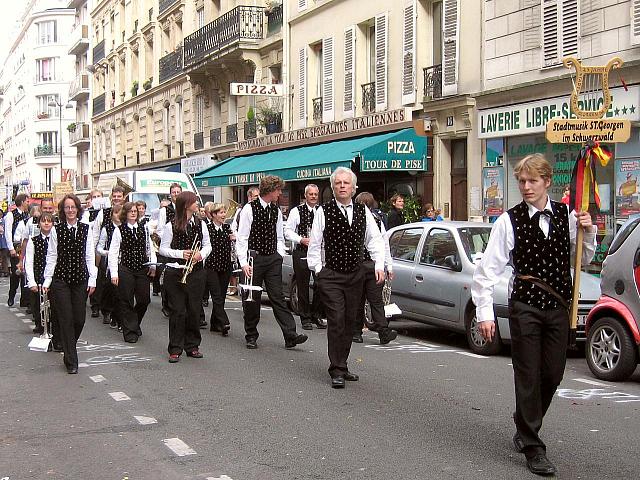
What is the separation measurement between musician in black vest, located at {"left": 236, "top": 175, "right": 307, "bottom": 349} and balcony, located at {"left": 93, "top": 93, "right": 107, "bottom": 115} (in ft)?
144

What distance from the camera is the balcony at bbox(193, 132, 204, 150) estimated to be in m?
A: 35.9

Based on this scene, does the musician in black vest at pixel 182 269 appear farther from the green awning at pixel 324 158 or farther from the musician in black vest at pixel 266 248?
the green awning at pixel 324 158

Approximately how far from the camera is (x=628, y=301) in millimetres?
8742

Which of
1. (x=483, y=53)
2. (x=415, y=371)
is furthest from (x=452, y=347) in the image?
(x=483, y=53)

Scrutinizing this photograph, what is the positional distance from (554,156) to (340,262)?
9.59 meters

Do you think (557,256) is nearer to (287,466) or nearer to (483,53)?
(287,466)

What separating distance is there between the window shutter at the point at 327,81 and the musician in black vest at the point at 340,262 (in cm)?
1691

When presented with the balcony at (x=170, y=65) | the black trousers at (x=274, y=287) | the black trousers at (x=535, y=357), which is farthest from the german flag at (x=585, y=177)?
the balcony at (x=170, y=65)

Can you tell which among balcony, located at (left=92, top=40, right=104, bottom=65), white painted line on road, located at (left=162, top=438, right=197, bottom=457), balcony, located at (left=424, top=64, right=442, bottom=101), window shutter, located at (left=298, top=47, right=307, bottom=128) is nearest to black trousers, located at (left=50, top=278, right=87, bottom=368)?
white painted line on road, located at (left=162, top=438, right=197, bottom=457)

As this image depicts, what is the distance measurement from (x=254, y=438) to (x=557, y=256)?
2.47m

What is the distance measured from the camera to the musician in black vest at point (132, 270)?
11992mm

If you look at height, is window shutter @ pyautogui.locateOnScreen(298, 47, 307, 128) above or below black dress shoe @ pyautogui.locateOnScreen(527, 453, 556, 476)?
above

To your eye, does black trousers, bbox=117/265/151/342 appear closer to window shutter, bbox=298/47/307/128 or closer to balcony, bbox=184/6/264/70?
window shutter, bbox=298/47/307/128

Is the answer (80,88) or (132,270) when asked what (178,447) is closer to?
(132,270)
